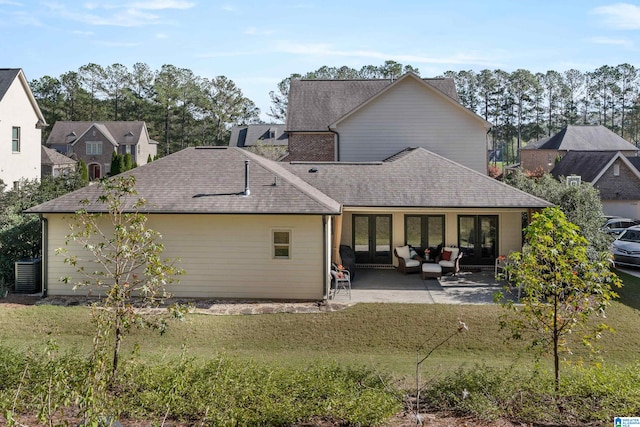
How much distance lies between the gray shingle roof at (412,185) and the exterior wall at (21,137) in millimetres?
17985

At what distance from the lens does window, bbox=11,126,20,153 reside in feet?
97.7

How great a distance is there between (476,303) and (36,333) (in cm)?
1088

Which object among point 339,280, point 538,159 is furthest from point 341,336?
point 538,159

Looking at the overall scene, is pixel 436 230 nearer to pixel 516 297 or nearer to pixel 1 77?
pixel 516 297

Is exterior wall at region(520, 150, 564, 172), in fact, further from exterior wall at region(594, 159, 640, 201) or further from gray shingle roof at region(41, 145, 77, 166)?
gray shingle roof at region(41, 145, 77, 166)

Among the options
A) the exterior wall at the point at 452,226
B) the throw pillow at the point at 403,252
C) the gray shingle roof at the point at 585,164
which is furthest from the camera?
the gray shingle roof at the point at 585,164

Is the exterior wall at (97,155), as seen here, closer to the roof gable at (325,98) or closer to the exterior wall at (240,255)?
the roof gable at (325,98)

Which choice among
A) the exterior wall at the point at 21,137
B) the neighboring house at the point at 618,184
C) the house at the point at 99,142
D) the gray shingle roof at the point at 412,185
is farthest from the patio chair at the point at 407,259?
the house at the point at 99,142

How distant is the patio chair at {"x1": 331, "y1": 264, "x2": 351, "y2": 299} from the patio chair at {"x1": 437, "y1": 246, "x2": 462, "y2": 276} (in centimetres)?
396

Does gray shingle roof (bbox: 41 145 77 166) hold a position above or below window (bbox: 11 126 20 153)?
above

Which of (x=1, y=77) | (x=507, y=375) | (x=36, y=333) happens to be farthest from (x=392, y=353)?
(x=1, y=77)

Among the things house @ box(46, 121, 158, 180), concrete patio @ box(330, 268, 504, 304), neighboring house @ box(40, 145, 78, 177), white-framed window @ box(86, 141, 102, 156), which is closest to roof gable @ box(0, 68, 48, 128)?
neighboring house @ box(40, 145, 78, 177)

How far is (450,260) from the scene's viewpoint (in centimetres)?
1797

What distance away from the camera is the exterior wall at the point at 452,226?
61.2 ft
